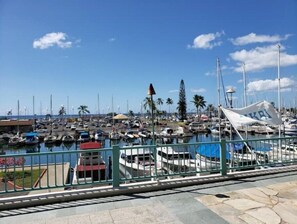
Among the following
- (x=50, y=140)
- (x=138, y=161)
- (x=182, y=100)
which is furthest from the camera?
(x=182, y=100)

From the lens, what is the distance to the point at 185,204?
464cm

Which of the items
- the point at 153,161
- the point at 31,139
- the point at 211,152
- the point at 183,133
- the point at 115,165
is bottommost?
the point at 31,139

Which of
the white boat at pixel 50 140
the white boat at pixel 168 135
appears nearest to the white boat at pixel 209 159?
the white boat at pixel 168 135

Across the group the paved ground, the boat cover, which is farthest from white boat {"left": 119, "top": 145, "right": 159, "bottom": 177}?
the boat cover

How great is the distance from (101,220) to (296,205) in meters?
3.37

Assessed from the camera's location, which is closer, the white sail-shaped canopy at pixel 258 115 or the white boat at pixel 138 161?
the white boat at pixel 138 161

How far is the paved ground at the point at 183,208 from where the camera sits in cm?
401

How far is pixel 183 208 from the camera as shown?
444cm

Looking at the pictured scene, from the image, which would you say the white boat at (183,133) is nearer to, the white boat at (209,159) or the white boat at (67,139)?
the white boat at (67,139)

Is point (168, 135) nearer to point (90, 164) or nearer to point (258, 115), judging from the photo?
point (258, 115)

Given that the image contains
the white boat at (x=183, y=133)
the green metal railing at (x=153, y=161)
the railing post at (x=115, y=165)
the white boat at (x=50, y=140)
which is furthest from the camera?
the white boat at (x=183, y=133)

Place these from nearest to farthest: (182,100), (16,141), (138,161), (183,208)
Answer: (183,208) → (138,161) → (16,141) → (182,100)

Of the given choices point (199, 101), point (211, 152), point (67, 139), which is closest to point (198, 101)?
point (199, 101)

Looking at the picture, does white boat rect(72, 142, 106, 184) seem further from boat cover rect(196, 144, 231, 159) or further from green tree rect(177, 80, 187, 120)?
green tree rect(177, 80, 187, 120)
